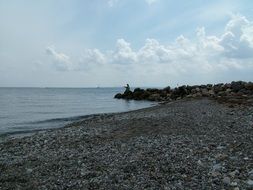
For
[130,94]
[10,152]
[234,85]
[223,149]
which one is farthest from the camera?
[130,94]

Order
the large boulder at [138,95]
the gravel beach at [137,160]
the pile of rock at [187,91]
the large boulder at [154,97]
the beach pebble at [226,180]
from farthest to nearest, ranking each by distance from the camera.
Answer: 1. the large boulder at [138,95]
2. the large boulder at [154,97]
3. the pile of rock at [187,91]
4. the gravel beach at [137,160]
5. the beach pebble at [226,180]

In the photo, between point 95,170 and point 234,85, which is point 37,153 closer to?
point 95,170

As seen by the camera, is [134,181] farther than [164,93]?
No

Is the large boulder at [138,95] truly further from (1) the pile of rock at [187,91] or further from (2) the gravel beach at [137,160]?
(2) the gravel beach at [137,160]

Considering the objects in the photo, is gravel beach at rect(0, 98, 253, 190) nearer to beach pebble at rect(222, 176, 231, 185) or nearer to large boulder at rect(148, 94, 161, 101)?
beach pebble at rect(222, 176, 231, 185)

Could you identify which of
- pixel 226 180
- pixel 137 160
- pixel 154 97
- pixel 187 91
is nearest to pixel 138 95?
pixel 154 97

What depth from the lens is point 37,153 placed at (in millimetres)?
12625

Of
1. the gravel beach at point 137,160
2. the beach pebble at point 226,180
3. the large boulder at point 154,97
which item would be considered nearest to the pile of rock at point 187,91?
the large boulder at point 154,97

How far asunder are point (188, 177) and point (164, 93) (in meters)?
51.5

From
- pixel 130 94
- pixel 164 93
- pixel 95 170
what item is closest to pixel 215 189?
pixel 95 170

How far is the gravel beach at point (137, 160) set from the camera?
28.3 ft

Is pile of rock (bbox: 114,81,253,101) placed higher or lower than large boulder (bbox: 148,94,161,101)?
higher

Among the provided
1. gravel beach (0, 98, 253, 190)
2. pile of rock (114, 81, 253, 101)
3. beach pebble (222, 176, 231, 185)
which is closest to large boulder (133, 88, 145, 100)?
pile of rock (114, 81, 253, 101)

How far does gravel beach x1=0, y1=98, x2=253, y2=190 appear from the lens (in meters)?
8.63
